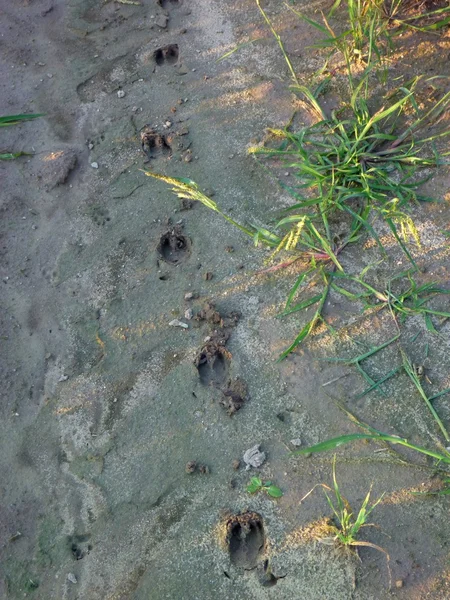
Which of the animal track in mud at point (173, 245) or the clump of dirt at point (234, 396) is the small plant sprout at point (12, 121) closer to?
the animal track in mud at point (173, 245)

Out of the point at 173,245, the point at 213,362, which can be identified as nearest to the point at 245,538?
the point at 213,362

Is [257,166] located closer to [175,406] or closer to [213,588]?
[175,406]

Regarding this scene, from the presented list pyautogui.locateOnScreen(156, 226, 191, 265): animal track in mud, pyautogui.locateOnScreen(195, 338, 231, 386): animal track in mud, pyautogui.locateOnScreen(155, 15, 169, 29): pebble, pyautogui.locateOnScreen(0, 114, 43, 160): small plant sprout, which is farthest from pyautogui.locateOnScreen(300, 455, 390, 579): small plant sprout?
pyautogui.locateOnScreen(155, 15, 169, 29): pebble

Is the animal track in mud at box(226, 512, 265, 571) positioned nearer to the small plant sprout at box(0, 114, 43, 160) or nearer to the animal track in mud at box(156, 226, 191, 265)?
the animal track in mud at box(156, 226, 191, 265)

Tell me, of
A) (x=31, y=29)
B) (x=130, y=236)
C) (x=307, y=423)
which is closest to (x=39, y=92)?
(x=31, y=29)

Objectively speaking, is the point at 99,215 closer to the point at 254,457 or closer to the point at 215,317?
the point at 215,317

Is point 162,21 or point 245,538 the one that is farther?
point 162,21
